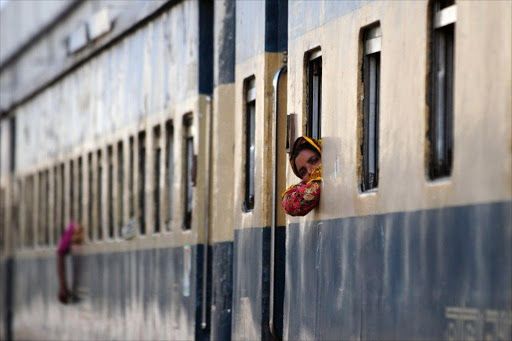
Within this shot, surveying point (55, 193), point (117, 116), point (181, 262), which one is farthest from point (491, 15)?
point (55, 193)

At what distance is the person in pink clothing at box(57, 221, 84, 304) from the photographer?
55.5 ft

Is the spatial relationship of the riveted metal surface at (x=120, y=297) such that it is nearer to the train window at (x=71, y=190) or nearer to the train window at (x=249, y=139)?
the train window at (x=71, y=190)

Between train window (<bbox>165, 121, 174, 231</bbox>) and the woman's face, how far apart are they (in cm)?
424

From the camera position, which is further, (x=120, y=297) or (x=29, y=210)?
(x=29, y=210)

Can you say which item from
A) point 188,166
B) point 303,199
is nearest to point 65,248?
point 188,166

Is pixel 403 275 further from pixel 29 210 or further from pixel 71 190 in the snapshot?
pixel 29 210

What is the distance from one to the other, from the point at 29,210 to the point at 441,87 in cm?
1528

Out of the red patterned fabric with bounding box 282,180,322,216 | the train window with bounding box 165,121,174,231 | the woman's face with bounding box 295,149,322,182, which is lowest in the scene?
the red patterned fabric with bounding box 282,180,322,216

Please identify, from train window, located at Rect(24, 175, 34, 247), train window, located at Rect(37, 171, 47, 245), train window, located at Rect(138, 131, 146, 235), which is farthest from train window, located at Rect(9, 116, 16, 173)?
train window, located at Rect(138, 131, 146, 235)

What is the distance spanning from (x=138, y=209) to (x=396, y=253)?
23.9 feet

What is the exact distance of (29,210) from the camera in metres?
21.1

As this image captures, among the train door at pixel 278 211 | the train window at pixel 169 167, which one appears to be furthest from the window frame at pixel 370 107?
the train window at pixel 169 167

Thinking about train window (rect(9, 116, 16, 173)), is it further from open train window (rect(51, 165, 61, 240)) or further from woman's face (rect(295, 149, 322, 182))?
woman's face (rect(295, 149, 322, 182))

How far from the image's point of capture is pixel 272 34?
9.42 metres
